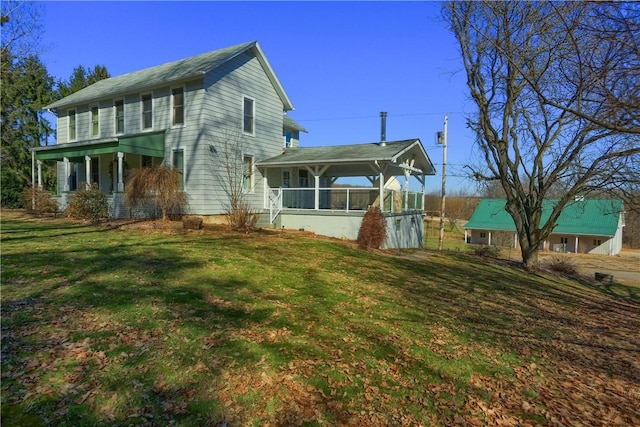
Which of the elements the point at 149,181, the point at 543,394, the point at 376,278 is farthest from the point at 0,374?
the point at 149,181

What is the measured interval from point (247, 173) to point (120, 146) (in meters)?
5.27

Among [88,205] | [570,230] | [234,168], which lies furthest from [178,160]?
[570,230]

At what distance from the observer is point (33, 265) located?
22.6 feet

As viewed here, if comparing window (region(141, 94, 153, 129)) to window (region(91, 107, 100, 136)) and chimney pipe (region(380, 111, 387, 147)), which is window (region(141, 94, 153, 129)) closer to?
window (region(91, 107, 100, 136))

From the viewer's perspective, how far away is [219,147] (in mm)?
15891

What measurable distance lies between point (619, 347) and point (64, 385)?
8157 mm

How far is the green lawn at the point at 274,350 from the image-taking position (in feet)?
11.3

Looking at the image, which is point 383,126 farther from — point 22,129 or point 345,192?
point 22,129

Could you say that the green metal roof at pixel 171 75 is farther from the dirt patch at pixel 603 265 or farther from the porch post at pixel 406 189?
the dirt patch at pixel 603 265

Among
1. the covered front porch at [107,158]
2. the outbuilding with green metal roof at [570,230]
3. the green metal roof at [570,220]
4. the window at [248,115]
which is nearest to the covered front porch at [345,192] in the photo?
the window at [248,115]

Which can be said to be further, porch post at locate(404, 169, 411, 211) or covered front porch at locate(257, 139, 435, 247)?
porch post at locate(404, 169, 411, 211)

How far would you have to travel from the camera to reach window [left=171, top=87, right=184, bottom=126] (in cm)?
1596

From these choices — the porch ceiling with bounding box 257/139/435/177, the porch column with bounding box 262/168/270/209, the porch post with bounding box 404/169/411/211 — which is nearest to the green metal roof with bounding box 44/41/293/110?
the porch ceiling with bounding box 257/139/435/177

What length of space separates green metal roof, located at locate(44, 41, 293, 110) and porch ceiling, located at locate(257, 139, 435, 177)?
13.7ft
